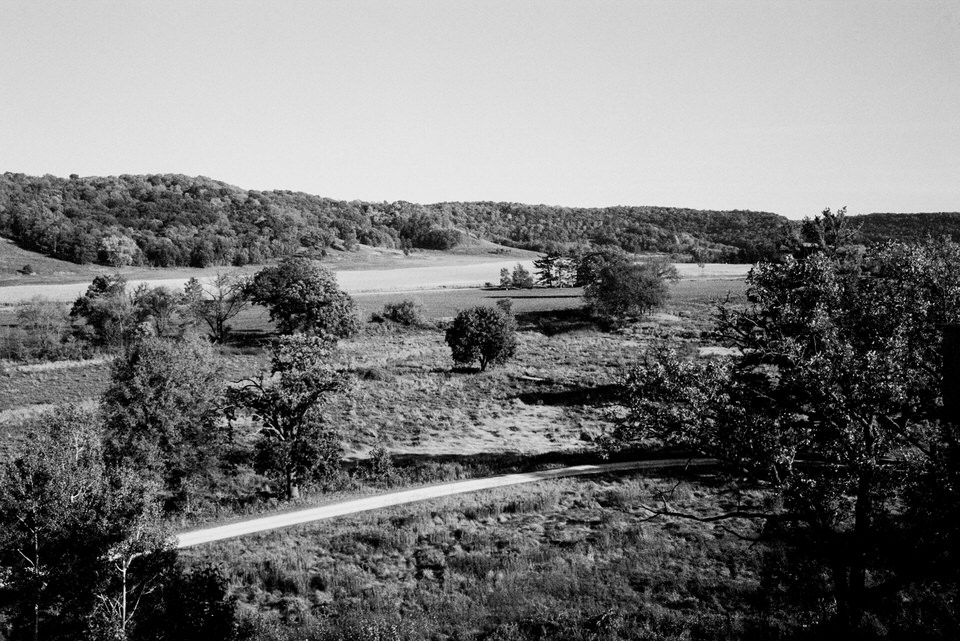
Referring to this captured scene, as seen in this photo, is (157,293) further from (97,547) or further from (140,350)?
(97,547)

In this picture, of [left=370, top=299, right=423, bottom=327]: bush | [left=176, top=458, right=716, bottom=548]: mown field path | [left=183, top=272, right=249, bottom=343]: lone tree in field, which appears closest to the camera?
[left=176, top=458, right=716, bottom=548]: mown field path

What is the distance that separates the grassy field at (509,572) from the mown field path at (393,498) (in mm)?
827

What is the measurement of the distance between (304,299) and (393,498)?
130 ft

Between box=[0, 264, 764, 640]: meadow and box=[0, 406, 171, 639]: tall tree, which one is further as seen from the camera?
box=[0, 264, 764, 640]: meadow

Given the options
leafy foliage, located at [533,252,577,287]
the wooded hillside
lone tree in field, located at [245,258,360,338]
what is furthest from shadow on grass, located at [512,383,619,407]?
leafy foliage, located at [533,252,577,287]

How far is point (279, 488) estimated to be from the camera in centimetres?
3019

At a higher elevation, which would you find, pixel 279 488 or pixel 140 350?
pixel 140 350

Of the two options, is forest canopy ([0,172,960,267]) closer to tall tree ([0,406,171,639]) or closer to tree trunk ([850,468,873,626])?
tall tree ([0,406,171,639])

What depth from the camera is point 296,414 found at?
30.2 m

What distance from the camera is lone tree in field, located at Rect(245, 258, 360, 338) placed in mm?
64375

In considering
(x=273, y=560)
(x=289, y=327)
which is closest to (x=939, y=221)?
(x=289, y=327)

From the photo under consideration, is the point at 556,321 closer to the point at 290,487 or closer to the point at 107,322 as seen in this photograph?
the point at 107,322

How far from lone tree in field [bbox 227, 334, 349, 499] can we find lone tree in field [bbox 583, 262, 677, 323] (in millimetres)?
64365

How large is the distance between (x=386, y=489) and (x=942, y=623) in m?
21.4
